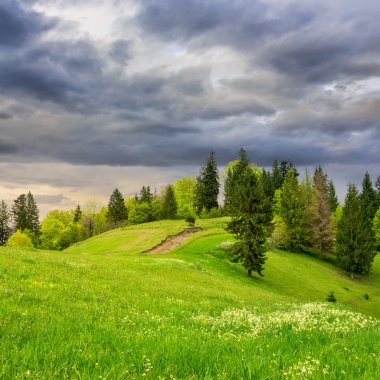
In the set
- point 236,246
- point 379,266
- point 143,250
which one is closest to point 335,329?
point 236,246

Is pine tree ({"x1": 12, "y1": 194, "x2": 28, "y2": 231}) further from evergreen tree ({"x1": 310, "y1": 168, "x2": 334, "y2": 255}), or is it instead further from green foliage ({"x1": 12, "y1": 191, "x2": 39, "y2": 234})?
evergreen tree ({"x1": 310, "y1": 168, "x2": 334, "y2": 255})

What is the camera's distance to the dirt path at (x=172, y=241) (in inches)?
2925

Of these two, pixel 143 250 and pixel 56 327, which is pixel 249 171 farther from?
pixel 56 327

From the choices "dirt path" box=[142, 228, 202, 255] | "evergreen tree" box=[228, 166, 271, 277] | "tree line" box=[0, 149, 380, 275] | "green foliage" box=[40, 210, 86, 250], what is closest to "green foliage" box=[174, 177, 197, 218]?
"tree line" box=[0, 149, 380, 275]

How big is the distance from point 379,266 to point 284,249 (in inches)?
1035

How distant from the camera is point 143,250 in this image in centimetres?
7338

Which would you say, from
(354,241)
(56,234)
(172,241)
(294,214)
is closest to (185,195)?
(56,234)

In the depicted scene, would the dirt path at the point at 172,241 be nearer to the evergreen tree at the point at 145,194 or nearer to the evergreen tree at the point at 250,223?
the evergreen tree at the point at 250,223

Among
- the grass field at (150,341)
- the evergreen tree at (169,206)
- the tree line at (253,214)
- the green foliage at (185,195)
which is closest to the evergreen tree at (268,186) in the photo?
the tree line at (253,214)

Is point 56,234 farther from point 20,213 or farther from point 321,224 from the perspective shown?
point 321,224

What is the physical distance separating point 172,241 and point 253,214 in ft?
90.8

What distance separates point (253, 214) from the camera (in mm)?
60844

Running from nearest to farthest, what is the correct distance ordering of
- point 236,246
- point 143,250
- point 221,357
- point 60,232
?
point 221,357, point 236,246, point 143,250, point 60,232

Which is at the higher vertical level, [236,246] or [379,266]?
[236,246]
